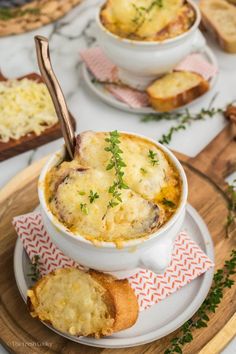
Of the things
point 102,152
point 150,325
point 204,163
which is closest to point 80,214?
point 102,152

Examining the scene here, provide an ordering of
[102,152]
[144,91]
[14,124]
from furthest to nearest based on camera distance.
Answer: [144,91] → [14,124] → [102,152]

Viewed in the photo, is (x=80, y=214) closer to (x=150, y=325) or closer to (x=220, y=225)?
(x=150, y=325)

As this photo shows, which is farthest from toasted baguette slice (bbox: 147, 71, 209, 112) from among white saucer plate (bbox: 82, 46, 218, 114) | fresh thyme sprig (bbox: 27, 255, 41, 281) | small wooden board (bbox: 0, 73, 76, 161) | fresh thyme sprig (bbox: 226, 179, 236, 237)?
fresh thyme sprig (bbox: 27, 255, 41, 281)

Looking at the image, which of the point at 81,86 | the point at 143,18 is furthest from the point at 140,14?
the point at 81,86

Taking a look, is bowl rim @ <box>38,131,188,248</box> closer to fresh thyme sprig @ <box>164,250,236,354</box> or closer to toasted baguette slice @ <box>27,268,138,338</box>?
toasted baguette slice @ <box>27,268,138,338</box>

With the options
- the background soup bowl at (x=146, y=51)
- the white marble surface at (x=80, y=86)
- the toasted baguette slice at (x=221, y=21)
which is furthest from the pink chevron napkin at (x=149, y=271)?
the toasted baguette slice at (x=221, y=21)

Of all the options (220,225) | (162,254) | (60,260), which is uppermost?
(162,254)
